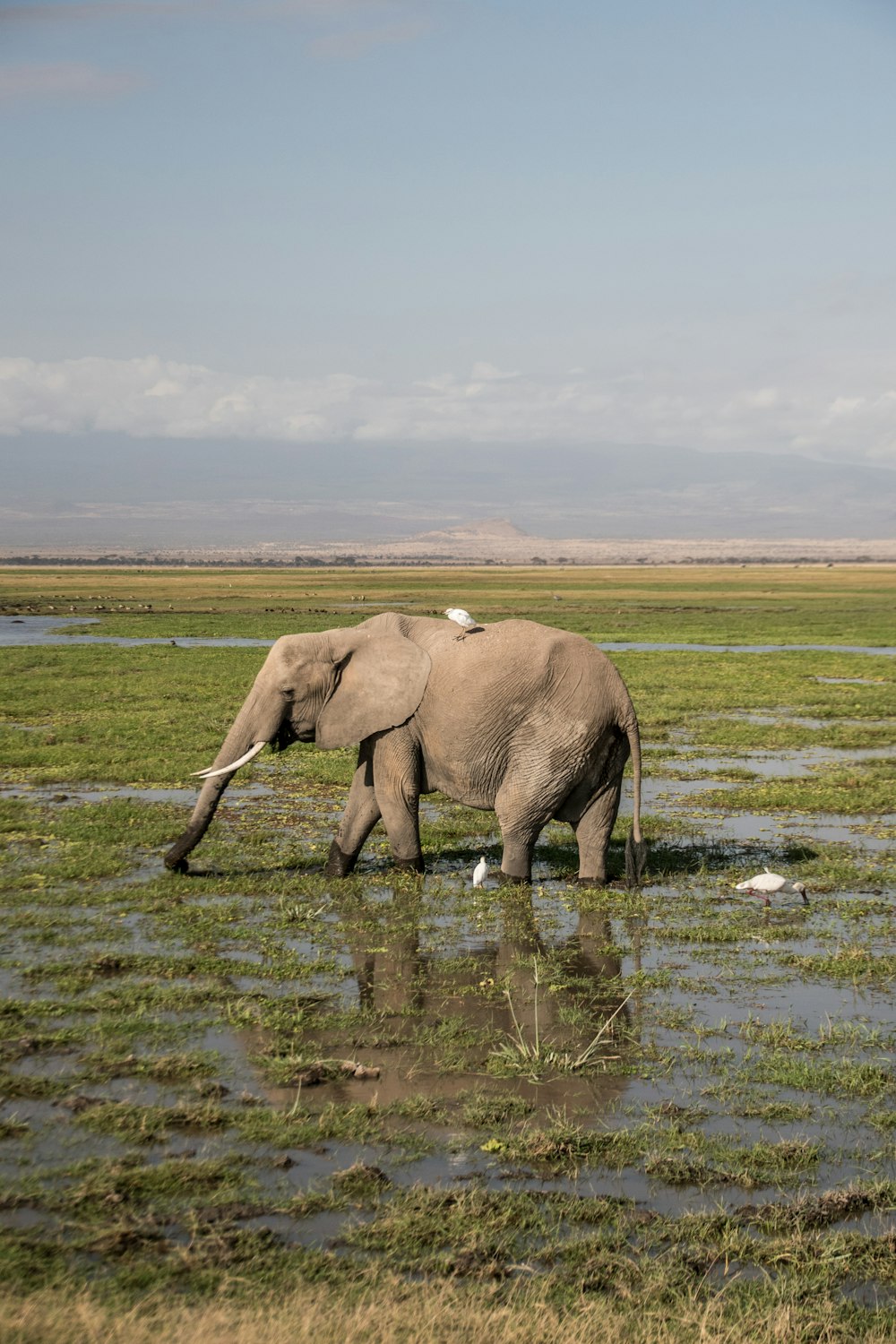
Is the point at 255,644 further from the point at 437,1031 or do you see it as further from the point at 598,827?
the point at 437,1031

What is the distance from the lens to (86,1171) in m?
6.96

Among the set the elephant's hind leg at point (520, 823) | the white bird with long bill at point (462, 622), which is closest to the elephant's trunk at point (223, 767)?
the white bird with long bill at point (462, 622)

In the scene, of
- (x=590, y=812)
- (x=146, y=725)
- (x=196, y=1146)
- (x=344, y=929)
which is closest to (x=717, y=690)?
(x=146, y=725)

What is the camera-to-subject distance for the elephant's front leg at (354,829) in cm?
1403

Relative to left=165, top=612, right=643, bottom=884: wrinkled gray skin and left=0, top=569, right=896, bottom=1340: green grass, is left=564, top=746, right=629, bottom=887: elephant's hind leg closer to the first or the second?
left=165, top=612, right=643, bottom=884: wrinkled gray skin

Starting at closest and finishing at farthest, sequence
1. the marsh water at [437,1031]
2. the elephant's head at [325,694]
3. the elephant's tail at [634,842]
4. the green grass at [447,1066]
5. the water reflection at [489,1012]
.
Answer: the green grass at [447,1066], the marsh water at [437,1031], the water reflection at [489,1012], the elephant's tail at [634,842], the elephant's head at [325,694]

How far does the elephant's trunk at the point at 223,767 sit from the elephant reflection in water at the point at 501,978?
1819 mm

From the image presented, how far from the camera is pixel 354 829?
14.0m

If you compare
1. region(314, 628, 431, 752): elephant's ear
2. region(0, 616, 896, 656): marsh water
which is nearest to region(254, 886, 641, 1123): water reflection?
region(314, 628, 431, 752): elephant's ear

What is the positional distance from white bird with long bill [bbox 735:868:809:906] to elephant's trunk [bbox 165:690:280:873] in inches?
191

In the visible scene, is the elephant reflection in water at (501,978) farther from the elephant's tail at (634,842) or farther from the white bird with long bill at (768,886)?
the white bird with long bill at (768,886)

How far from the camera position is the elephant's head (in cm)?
1381

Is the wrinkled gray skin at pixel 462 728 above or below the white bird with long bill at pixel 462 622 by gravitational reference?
below

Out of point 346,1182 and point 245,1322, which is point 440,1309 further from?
point 346,1182
